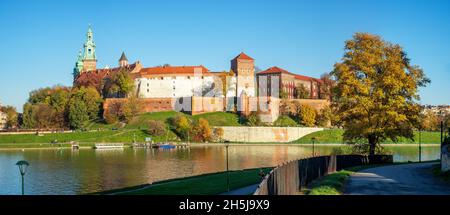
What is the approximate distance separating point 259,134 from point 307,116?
1054 cm

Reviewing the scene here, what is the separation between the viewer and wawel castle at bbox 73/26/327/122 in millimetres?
84350

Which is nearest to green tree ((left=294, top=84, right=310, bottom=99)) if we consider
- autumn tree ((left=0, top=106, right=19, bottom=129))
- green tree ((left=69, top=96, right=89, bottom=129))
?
green tree ((left=69, top=96, right=89, bottom=129))

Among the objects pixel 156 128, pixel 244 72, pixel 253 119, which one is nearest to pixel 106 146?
pixel 156 128

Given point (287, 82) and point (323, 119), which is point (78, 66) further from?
point (323, 119)

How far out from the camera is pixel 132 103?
81125 mm

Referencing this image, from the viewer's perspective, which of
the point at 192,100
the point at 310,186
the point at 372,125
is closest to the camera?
the point at 310,186

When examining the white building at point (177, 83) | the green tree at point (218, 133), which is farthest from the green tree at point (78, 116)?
the green tree at point (218, 133)

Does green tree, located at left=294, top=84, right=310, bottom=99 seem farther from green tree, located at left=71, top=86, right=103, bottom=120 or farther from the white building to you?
green tree, located at left=71, top=86, right=103, bottom=120

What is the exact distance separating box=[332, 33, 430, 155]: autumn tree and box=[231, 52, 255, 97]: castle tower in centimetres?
6584

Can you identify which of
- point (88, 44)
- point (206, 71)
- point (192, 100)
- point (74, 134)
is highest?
point (88, 44)

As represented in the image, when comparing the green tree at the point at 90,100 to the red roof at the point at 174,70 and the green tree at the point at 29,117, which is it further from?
the red roof at the point at 174,70

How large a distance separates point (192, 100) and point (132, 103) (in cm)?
1028
